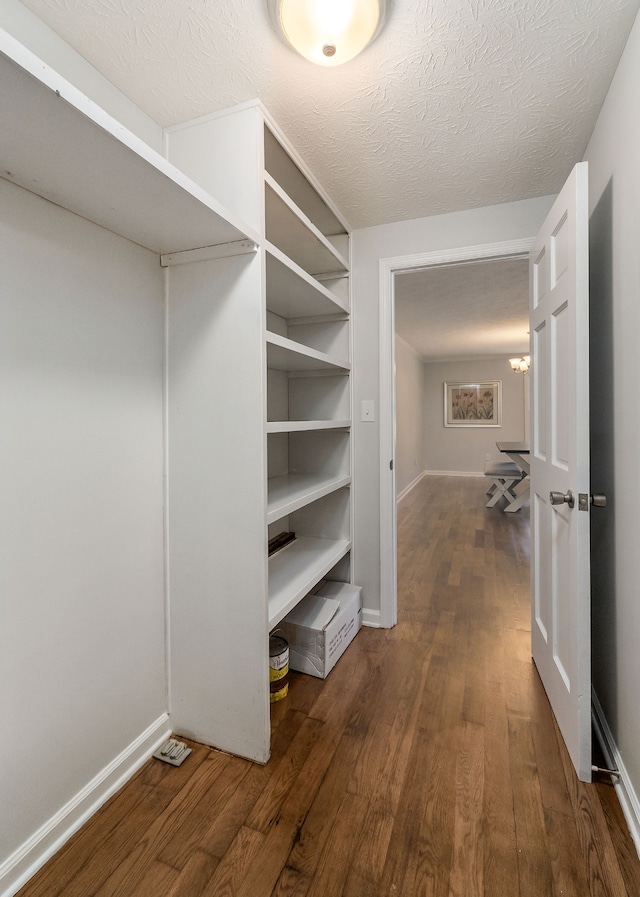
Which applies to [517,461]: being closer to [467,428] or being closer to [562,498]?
[467,428]

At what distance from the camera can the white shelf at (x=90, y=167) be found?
0.75 meters

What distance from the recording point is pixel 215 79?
4.31 feet

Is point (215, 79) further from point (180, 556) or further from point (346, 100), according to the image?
point (180, 556)

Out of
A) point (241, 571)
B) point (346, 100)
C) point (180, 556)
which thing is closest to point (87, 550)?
point (180, 556)

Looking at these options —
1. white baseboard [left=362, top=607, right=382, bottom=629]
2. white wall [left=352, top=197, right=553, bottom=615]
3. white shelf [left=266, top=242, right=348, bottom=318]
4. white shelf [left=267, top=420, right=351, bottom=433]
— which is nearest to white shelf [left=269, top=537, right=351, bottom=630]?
white wall [left=352, top=197, right=553, bottom=615]

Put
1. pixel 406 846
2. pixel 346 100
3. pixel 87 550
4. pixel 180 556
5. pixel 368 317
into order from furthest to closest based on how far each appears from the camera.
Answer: pixel 368 317, pixel 180 556, pixel 346 100, pixel 87 550, pixel 406 846

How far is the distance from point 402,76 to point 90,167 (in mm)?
998

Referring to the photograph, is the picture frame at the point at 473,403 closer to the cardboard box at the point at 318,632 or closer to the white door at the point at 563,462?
the white door at the point at 563,462

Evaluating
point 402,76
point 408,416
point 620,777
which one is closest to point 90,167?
point 402,76

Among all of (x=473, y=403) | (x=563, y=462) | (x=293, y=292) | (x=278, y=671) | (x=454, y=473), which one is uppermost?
(x=293, y=292)

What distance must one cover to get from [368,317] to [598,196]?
1.11 m

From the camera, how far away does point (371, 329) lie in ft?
7.56

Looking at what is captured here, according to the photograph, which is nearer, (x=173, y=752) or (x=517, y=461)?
(x=173, y=752)

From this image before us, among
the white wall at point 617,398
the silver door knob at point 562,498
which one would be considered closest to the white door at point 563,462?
the silver door knob at point 562,498
